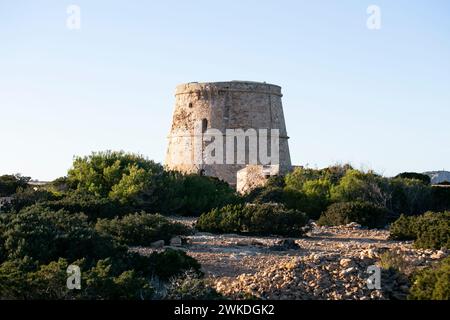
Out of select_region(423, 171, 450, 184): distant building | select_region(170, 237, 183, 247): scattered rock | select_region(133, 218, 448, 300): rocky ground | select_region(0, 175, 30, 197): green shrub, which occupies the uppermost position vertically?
select_region(423, 171, 450, 184): distant building

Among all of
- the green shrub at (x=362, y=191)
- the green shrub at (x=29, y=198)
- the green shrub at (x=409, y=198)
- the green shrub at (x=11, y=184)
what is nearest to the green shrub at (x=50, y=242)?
A: the green shrub at (x=29, y=198)

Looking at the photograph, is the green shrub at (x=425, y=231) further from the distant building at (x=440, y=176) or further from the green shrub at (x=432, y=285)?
the distant building at (x=440, y=176)

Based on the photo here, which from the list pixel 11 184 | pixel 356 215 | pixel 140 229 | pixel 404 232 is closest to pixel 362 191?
pixel 356 215

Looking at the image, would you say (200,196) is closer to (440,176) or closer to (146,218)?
(146,218)

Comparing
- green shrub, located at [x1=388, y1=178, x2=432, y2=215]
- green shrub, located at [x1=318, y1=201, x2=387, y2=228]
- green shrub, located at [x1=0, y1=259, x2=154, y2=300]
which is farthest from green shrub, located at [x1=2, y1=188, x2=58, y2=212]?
green shrub, located at [x1=388, y1=178, x2=432, y2=215]

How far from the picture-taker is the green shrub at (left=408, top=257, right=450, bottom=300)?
20.6 ft

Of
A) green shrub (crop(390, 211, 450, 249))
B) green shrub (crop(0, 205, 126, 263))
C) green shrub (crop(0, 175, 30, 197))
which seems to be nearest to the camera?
green shrub (crop(0, 205, 126, 263))

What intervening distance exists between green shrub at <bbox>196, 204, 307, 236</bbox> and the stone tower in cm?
1657

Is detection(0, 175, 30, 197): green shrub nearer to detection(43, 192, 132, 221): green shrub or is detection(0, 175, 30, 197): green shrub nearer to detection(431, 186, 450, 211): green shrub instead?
detection(43, 192, 132, 221): green shrub

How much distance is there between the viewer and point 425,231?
11617 mm

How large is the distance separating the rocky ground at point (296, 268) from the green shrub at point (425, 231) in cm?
34

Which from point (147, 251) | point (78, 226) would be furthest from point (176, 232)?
point (78, 226)
